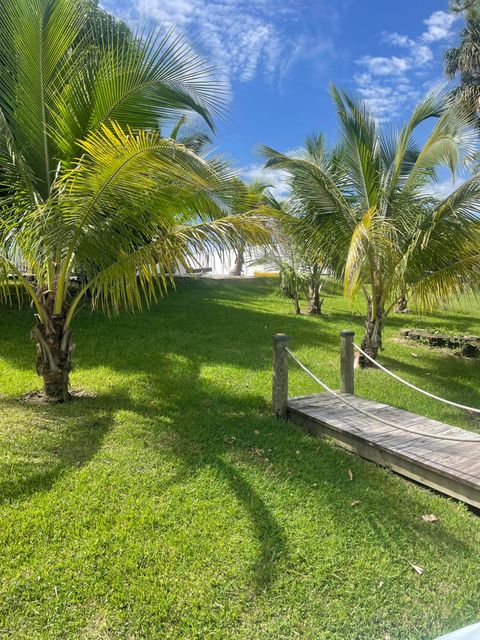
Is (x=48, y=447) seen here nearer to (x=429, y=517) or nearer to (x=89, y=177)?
(x=89, y=177)

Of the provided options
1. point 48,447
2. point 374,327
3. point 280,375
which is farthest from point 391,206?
point 48,447

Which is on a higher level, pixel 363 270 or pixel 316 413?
pixel 363 270

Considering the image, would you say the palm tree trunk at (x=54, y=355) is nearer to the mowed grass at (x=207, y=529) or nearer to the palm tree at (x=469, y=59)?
the mowed grass at (x=207, y=529)

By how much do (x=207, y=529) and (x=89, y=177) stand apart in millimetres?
3174

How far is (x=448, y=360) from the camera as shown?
8680mm

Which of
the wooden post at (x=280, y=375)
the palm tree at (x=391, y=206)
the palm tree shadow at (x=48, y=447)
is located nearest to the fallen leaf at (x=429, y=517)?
the wooden post at (x=280, y=375)

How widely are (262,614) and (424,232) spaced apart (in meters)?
5.72

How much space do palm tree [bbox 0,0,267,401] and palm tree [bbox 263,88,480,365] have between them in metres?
2.65

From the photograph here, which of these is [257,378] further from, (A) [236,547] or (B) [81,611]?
(B) [81,611]

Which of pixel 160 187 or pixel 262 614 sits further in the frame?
pixel 160 187

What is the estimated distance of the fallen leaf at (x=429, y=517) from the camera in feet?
10.2

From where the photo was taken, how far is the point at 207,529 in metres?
2.88

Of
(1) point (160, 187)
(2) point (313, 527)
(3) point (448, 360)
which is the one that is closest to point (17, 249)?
(1) point (160, 187)

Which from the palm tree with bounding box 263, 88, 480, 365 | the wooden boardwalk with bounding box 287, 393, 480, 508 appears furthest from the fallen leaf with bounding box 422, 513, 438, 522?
the palm tree with bounding box 263, 88, 480, 365
